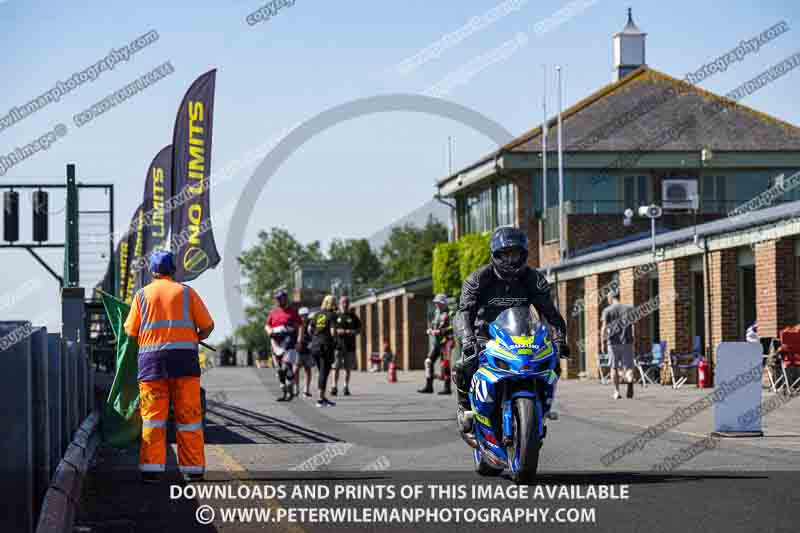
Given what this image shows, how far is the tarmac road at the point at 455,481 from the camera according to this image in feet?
26.2

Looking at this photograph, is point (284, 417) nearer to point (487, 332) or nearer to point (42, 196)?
point (487, 332)

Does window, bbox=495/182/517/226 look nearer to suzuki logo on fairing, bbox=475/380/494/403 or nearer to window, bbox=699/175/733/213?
window, bbox=699/175/733/213

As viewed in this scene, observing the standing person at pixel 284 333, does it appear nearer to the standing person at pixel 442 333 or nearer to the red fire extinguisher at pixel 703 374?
the standing person at pixel 442 333

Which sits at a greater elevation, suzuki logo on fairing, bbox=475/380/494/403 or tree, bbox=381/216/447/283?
tree, bbox=381/216/447/283

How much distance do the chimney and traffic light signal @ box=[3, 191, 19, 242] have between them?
34540mm

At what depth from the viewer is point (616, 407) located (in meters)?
20.7

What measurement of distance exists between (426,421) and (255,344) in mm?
128571

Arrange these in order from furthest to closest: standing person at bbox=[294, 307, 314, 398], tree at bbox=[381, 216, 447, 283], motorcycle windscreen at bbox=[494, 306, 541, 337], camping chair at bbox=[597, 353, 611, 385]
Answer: tree at bbox=[381, 216, 447, 283]
camping chair at bbox=[597, 353, 611, 385]
standing person at bbox=[294, 307, 314, 398]
motorcycle windscreen at bbox=[494, 306, 541, 337]

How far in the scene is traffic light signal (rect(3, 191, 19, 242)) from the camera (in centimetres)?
2831

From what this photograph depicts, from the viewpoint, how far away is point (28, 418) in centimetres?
648

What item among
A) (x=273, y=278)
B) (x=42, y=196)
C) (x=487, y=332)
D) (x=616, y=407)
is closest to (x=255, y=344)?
(x=273, y=278)


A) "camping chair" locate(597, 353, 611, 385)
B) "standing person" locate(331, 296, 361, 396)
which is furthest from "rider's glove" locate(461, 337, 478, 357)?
"camping chair" locate(597, 353, 611, 385)

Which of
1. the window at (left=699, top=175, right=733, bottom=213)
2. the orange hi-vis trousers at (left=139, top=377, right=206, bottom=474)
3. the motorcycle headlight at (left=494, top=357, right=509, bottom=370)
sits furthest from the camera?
the window at (left=699, top=175, right=733, bottom=213)

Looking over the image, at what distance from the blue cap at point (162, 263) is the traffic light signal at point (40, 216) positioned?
18148mm
